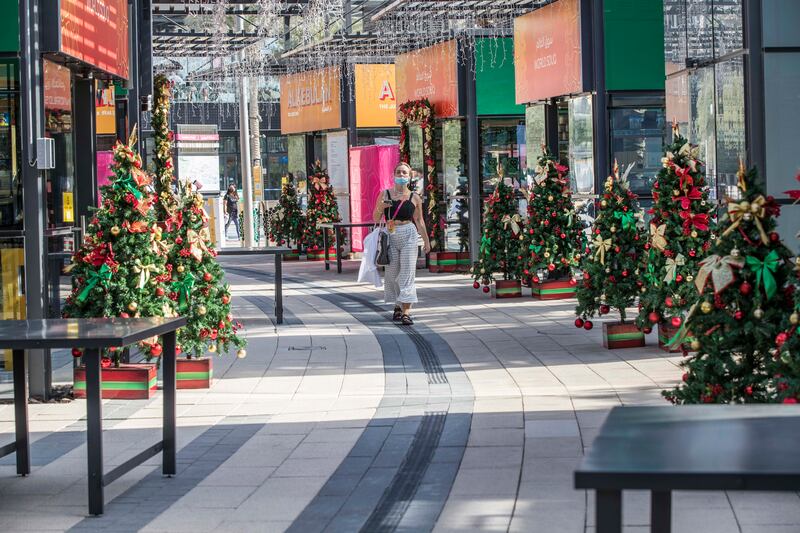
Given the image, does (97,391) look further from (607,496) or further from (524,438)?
(607,496)

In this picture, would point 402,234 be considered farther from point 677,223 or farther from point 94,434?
point 94,434

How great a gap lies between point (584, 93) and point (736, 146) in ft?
17.5

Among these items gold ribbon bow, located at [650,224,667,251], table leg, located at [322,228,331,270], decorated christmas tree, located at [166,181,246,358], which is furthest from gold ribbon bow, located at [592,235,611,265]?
table leg, located at [322,228,331,270]

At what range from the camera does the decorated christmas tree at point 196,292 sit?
9383mm

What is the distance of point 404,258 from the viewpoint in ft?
44.4

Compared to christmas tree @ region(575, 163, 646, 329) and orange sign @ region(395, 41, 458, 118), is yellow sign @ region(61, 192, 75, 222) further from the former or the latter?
orange sign @ region(395, 41, 458, 118)

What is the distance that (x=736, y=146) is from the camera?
11352 millimetres

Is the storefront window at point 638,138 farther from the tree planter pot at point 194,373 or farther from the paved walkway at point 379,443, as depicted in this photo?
the tree planter pot at point 194,373

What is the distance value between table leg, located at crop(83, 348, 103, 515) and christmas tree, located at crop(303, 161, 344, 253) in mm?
19497

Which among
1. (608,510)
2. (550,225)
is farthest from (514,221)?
(608,510)

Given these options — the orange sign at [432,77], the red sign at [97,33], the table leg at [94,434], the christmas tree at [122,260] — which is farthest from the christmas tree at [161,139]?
the table leg at [94,434]

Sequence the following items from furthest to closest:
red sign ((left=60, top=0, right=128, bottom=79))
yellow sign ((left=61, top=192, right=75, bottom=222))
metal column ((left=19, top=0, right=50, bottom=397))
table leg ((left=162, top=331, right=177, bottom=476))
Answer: yellow sign ((left=61, top=192, right=75, bottom=222))
red sign ((left=60, top=0, right=128, bottom=79))
metal column ((left=19, top=0, right=50, bottom=397))
table leg ((left=162, top=331, right=177, bottom=476))

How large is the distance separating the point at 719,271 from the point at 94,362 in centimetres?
280

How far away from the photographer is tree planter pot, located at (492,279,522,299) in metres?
16.0
